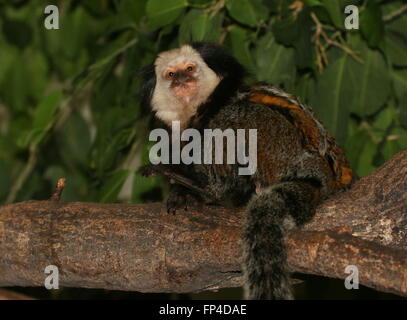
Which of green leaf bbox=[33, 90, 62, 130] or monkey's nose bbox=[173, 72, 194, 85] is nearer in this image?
monkey's nose bbox=[173, 72, 194, 85]

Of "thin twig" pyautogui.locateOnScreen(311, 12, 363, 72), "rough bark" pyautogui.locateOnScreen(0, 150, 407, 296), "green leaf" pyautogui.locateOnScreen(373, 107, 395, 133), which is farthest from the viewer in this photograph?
"green leaf" pyautogui.locateOnScreen(373, 107, 395, 133)

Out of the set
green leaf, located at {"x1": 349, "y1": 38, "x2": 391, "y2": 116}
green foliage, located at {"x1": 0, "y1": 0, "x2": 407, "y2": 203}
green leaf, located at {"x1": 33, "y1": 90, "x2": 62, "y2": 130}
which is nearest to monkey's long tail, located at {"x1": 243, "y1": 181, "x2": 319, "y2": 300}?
green foliage, located at {"x1": 0, "y1": 0, "x2": 407, "y2": 203}

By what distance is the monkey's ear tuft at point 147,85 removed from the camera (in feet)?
13.4

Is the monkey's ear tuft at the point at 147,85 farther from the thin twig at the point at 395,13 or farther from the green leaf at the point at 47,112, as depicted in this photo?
the thin twig at the point at 395,13

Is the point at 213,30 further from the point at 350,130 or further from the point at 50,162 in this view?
the point at 50,162

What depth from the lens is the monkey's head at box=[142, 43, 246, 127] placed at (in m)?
3.81

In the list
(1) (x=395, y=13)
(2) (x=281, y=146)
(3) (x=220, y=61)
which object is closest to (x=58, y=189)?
(2) (x=281, y=146)

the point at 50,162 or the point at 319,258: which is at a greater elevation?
the point at 50,162

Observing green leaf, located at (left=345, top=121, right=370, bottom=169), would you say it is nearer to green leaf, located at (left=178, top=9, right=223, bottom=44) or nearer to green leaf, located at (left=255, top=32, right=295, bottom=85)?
green leaf, located at (left=255, top=32, right=295, bottom=85)

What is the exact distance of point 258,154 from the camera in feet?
10.5

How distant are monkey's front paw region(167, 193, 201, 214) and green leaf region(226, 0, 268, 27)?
125cm

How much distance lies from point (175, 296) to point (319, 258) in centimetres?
231
